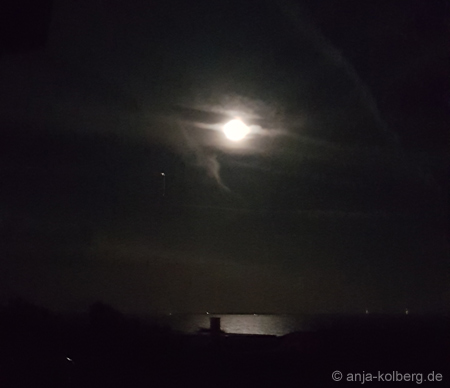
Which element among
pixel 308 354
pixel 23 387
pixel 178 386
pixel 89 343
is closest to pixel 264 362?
pixel 308 354

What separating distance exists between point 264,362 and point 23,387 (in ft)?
19.1

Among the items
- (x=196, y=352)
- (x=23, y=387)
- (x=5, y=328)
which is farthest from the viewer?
(x=196, y=352)

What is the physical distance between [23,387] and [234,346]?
1028 centimetres

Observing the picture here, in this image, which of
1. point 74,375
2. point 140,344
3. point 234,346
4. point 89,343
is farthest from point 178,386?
point 140,344

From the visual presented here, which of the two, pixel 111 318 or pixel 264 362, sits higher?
pixel 111 318

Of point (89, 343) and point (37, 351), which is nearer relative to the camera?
point (37, 351)

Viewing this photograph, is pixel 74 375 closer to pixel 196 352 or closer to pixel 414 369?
pixel 414 369

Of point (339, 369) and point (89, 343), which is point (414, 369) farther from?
point (89, 343)

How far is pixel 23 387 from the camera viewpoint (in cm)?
437

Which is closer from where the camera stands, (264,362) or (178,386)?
(178,386)

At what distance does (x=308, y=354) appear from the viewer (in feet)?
22.0

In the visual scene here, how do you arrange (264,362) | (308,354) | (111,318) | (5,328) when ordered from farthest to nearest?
(111,318) → (264,362) → (308,354) → (5,328)

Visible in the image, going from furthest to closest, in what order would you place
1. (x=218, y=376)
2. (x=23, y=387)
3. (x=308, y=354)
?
(x=218, y=376) → (x=308, y=354) → (x=23, y=387)

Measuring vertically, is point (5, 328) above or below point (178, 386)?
above
